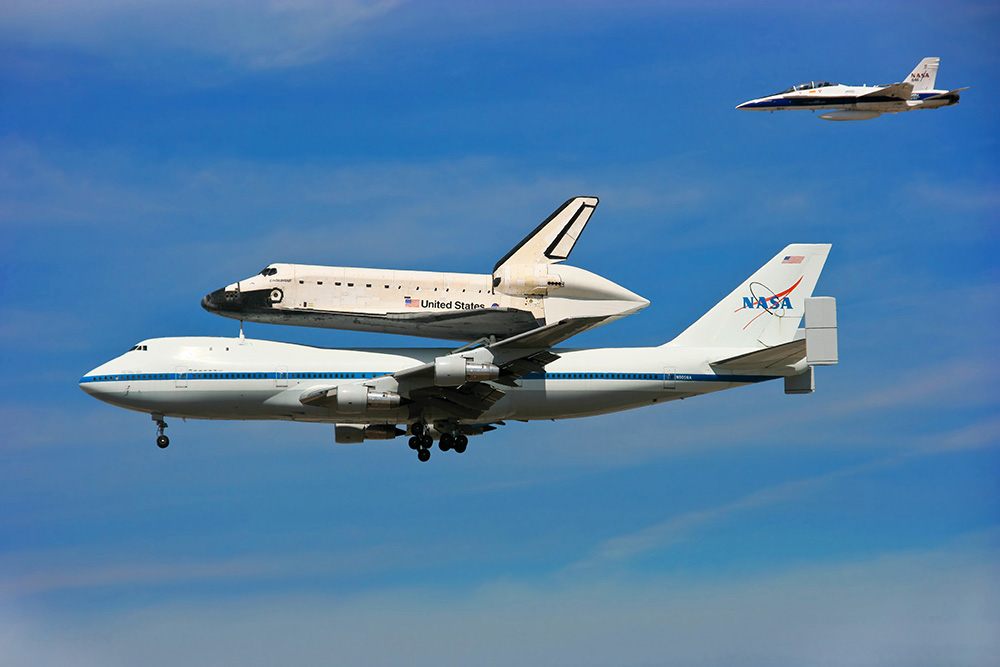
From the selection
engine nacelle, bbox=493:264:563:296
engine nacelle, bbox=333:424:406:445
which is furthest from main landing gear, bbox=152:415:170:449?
engine nacelle, bbox=493:264:563:296

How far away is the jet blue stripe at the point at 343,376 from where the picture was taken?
4472cm

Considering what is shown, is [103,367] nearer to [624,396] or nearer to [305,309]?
[305,309]

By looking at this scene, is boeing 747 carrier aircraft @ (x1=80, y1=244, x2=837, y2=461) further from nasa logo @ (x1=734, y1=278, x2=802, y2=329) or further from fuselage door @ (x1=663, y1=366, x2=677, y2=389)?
nasa logo @ (x1=734, y1=278, x2=802, y2=329)

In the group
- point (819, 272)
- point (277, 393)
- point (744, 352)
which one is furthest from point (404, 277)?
point (819, 272)

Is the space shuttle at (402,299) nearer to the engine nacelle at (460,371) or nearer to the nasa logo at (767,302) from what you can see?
the engine nacelle at (460,371)

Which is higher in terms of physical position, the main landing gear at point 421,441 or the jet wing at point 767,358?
the jet wing at point 767,358

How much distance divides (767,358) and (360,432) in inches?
775

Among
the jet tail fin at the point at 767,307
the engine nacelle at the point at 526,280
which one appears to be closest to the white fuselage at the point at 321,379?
the jet tail fin at the point at 767,307

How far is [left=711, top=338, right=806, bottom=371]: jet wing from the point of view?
151 ft

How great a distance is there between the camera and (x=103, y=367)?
151 ft

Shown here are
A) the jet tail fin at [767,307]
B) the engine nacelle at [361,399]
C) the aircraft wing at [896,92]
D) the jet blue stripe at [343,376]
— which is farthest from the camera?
the aircraft wing at [896,92]

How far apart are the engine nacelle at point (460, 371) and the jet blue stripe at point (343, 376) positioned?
3255 millimetres

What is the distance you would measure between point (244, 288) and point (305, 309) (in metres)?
2.78

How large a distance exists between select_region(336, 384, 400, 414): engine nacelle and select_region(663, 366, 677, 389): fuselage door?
1202 cm
